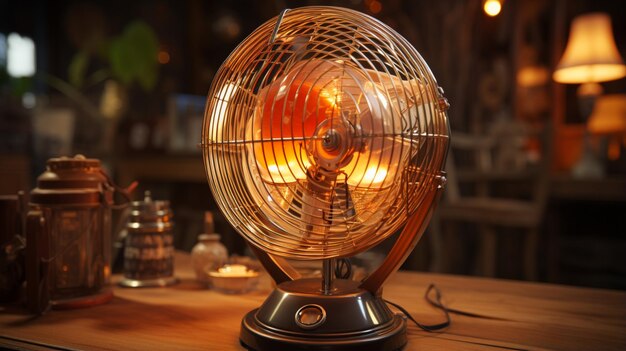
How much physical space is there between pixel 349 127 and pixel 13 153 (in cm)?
343

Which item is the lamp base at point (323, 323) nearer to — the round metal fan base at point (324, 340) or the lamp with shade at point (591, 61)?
the round metal fan base at point (324, 340)

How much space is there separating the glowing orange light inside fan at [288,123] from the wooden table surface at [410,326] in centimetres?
27

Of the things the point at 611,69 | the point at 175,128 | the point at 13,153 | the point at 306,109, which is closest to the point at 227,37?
the point at 175,128

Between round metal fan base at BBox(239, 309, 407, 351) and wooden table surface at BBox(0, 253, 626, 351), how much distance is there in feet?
0.12

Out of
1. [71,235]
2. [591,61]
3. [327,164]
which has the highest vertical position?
[591,61]

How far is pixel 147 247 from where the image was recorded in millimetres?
1174

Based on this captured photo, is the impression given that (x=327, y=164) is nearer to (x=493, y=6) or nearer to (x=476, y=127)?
(x=493, y=6)

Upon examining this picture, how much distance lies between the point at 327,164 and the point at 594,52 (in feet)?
9.20

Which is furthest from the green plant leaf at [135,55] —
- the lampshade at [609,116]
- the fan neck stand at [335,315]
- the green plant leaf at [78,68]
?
the fan neck stand at [335,315]

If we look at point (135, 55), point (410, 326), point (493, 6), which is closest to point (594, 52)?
point (493, 6)

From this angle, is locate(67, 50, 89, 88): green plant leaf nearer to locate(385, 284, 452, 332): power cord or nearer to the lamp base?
locate(385, 284, 452, 332): power cord

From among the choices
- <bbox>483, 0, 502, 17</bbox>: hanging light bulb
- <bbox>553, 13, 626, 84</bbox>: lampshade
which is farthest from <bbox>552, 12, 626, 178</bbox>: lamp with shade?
<bbox>483, 0, 502, 17</bbox>: hanging light bulb

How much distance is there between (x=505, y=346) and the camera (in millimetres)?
804

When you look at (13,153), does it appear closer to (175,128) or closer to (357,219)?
(175,128)
